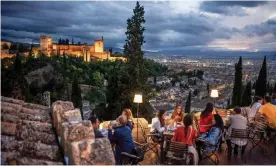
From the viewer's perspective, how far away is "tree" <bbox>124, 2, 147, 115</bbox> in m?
13.6

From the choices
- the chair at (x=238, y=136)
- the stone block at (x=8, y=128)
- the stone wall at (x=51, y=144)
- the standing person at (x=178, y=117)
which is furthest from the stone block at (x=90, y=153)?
the standing person at (x=178, y=117)

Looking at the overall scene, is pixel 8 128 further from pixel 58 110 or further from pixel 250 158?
pixel 250 158

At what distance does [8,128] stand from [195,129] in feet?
14.6

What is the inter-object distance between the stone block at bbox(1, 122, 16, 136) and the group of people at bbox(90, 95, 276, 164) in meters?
1.47

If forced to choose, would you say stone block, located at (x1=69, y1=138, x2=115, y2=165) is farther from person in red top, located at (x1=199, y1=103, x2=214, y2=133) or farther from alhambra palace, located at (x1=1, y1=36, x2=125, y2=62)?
alhambra palace, located at (x1=1, y1=36, x2=125, y2=62)

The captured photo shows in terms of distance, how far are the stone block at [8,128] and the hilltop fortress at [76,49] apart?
254 feet

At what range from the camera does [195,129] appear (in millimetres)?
6660

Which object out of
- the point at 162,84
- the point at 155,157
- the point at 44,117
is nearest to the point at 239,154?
the point at 155,157

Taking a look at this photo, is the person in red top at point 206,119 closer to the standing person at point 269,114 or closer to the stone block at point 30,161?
the standing person at point 269,114

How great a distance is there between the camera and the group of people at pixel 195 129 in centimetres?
525

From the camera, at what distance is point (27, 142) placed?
10.1 feet

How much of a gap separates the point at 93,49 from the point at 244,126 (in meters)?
85.3

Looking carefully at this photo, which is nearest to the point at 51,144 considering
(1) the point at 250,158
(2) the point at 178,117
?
(2) the point at 178,117

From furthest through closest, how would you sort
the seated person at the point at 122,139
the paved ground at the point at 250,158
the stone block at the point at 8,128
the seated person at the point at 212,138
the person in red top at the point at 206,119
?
1. the person in red top at the point at 206,119
2. the paved ground at the point at 250,158
3. the seated person at the point at 212,138
4. the seated person at the point at 122,139
5. the stone block at the point at 8,128
